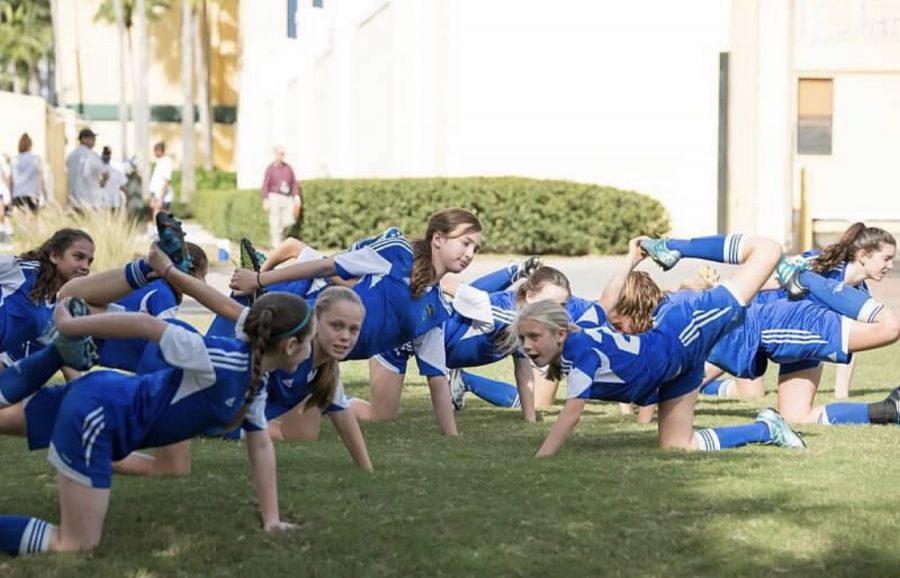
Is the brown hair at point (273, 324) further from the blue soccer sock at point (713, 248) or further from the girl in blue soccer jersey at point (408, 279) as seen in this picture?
the blue soccer sock at point (713, 248)

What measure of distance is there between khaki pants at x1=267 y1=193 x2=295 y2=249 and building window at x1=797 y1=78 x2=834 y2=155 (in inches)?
361

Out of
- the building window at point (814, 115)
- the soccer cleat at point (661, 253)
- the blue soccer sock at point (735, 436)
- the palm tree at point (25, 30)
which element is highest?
the palm tree at point (25, 30)

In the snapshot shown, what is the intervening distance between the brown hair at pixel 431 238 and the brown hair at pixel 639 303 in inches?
34.8

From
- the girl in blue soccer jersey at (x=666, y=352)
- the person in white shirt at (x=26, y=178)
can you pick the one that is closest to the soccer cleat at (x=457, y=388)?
the girl in blue soccer jersey at (x=666, y=352)

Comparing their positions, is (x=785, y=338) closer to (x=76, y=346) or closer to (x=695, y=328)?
Result: (x=695, y=328)

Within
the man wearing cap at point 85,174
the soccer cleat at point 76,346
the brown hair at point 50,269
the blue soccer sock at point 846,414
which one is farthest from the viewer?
the man wearing cap at point 85,174

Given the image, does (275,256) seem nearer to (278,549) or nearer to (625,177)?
(278,549)

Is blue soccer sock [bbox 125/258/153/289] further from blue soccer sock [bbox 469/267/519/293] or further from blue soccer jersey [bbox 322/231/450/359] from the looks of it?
blue soccer sock [bbox 469/267/519/293]

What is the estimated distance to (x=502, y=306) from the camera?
10312 mm

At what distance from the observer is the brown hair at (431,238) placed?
28.7ft

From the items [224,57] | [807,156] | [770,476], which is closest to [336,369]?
[770,476]

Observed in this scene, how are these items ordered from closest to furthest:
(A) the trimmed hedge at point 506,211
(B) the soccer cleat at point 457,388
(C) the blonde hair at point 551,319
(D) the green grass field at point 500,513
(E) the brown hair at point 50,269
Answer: (D) the green grass field at point 500,513
(C) the blonde hair at point 551,319
(E) the brown hair at point 50,269
(B) the soccer cleat at point 457,388
(A) the trimmed hedge at point 506,211

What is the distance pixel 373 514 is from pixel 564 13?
22081 millimetres

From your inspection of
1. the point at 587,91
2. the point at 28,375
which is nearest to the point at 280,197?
the point at 587,91
